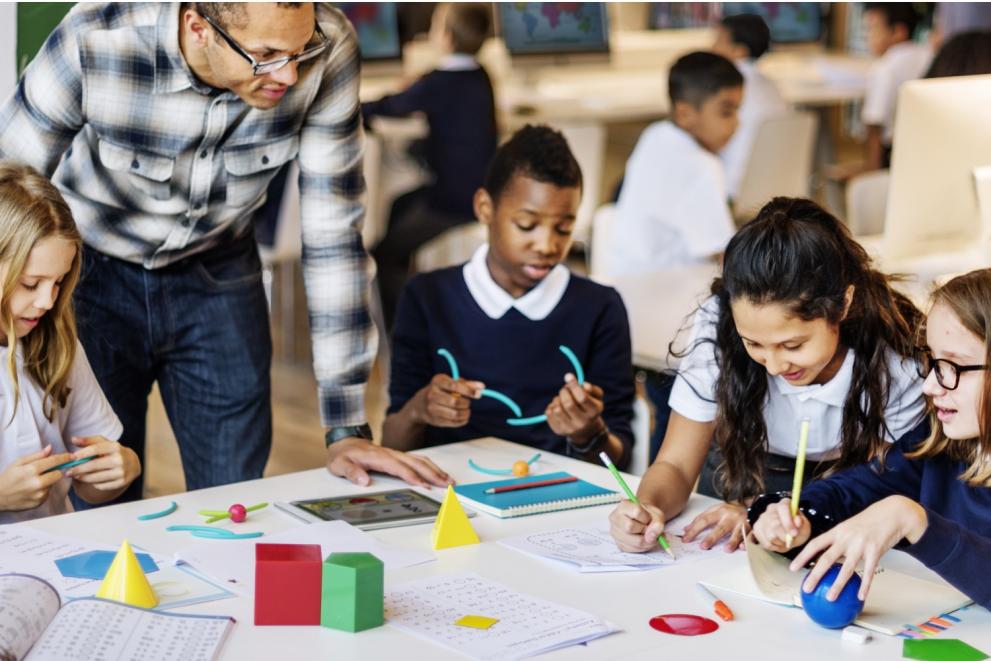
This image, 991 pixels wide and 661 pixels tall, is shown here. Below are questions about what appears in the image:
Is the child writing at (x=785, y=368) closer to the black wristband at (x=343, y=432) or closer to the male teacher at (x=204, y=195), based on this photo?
the male teacher at (x=204, y=195)

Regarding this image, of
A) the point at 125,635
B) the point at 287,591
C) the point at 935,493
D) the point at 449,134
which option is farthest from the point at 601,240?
the point at 125,635

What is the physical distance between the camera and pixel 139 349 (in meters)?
2.25

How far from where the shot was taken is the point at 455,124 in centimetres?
507

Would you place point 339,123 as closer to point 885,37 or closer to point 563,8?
point 563,8

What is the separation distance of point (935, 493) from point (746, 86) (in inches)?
150

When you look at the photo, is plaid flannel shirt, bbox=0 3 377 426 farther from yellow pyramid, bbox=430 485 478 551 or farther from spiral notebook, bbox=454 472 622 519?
yellow pyramid, bbox=430 485 478 551

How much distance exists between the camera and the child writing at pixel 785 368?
1861 millimetres

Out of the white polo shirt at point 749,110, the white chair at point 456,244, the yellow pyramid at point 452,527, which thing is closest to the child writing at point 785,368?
the yellow pyramid at point 452,527

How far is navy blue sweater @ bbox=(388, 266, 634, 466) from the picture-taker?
2.55 m

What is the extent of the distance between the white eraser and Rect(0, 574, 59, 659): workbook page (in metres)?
0.84

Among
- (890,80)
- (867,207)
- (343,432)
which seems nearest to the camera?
(343,432)

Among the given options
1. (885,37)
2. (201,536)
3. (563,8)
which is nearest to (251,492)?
(201,536)

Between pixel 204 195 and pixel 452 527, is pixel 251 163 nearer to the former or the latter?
pixel 204 195

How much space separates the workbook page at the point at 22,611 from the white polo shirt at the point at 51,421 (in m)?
0.51
